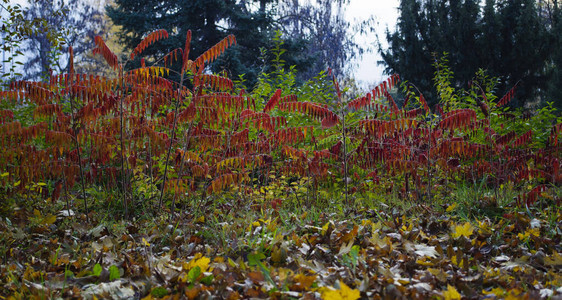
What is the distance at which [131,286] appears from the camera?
2.12 metres

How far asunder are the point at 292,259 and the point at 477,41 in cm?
1410

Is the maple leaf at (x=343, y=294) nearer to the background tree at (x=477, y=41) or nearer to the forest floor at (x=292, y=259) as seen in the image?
the forest floor at (x=292, y=259)

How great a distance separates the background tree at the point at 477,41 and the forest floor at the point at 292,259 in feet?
39.0

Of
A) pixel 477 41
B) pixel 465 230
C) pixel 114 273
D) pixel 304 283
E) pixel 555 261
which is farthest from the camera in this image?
pixel 477 41

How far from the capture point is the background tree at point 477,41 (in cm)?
1382

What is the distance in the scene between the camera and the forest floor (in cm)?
198

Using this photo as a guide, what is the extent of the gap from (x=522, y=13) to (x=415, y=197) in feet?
39.2

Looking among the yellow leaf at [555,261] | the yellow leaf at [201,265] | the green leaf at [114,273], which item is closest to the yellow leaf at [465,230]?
the yellow leaf at [555,261]

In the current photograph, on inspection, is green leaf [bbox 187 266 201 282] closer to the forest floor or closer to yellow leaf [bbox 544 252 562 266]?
the forest floor

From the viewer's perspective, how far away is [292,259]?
2486 mm

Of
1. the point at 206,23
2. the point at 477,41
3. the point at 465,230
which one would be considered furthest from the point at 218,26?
the point at 465,230

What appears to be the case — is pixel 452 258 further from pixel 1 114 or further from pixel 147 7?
pixel 147 7

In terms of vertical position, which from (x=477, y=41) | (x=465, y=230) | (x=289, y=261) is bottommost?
(x=289, y=261)

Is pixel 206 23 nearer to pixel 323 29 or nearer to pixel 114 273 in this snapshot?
pixel 323 29
